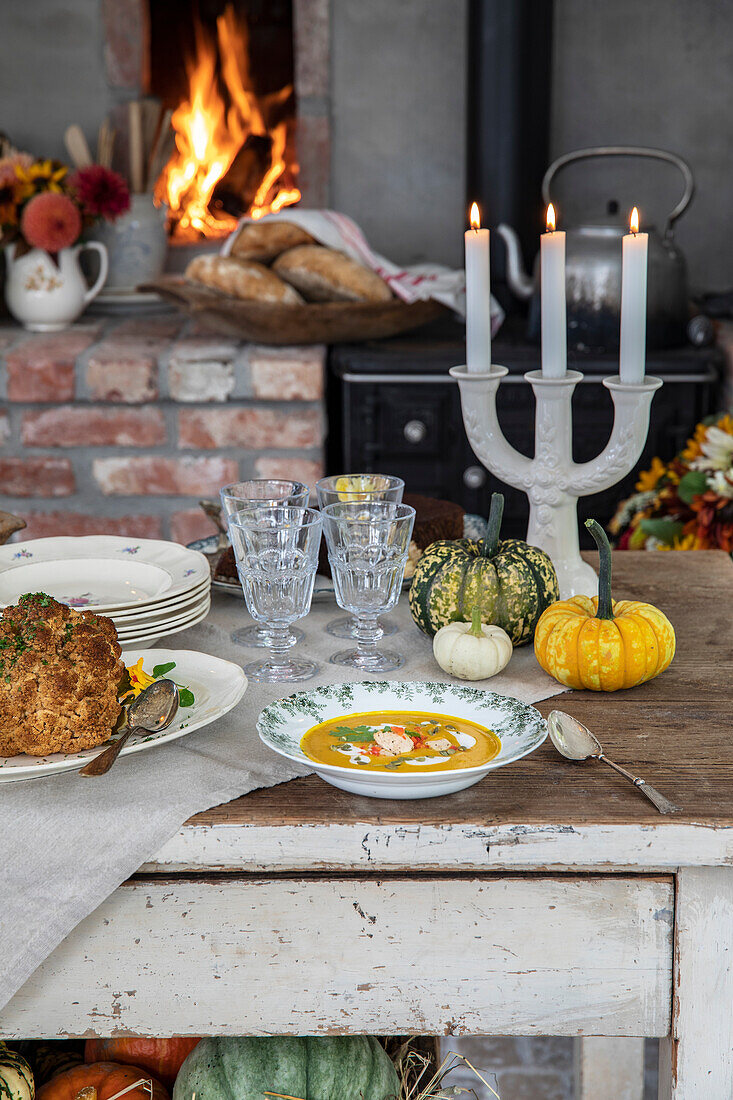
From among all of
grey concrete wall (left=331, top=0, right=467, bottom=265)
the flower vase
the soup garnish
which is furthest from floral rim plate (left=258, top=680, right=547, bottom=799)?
grey concrete wall (left=331, top=0, right=467, bottom=265)

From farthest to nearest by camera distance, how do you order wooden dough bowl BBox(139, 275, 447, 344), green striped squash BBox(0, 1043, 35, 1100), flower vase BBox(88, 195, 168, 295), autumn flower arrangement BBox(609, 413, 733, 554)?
1. flower vase BBox(88, 195, 168, 295)
2. wooden dough bowl BBox(139, 275, 447, 344)
3. autumn flower arrangement BBox(609, 413, 733, 554)
4. green striped squash BBox(0, 1043, 35, 1100)

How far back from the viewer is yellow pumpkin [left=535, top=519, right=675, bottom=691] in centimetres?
97

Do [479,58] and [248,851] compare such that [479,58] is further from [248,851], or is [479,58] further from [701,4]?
[248,851]

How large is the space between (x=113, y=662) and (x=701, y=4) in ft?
8.06

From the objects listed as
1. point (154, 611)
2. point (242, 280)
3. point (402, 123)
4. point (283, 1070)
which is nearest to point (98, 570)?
point (154, 611)

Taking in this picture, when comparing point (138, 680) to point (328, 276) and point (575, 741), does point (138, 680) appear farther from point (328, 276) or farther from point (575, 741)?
point (328, 276)

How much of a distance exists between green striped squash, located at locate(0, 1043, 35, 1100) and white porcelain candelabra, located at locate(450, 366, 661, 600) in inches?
25.3

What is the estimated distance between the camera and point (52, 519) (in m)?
2.27

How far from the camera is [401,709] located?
91 cm

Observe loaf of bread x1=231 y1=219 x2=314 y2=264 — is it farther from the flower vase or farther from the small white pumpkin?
the small white pumpkin

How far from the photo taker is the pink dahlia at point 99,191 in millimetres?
2477

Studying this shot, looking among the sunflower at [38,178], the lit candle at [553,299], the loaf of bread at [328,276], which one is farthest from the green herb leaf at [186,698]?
the sunflower at [38,178]

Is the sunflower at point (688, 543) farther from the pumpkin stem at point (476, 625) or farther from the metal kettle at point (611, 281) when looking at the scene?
the pumpkin stem at point (476, 625)

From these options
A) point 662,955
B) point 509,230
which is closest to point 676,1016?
point 662,955
